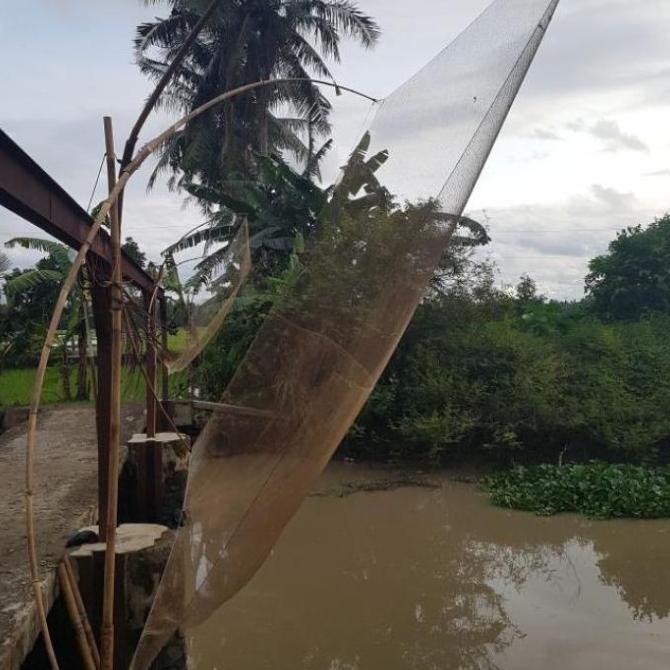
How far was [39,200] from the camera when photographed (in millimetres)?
2719

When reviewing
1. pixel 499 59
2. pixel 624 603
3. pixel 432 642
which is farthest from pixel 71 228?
pixel 624 603

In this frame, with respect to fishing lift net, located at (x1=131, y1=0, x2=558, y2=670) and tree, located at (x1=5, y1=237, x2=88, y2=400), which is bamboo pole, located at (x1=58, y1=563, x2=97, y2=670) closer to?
fishing lift net, located at (x1=131, y1=0, x2=558, y2=670)

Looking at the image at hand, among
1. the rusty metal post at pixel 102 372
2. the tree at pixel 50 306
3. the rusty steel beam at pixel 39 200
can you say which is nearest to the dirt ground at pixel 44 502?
the rusty metal post at pixel 102 372

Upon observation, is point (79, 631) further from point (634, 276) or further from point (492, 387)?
point (634, 276)

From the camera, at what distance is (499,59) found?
244 cm

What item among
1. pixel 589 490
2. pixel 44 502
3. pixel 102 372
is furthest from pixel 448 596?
pixel 102 372

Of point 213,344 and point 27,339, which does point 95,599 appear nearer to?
point 213,344

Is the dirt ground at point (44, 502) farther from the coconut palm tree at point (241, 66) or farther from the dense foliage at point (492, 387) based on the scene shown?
the coconut palm tree at point (241, 66)

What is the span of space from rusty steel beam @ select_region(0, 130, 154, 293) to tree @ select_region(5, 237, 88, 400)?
7775 mm

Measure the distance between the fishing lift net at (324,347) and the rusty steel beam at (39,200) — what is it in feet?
3.12

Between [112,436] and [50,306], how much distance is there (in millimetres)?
11809

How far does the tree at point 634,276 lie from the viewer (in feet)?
53.7

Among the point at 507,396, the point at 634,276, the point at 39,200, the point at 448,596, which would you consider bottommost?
the point at 448,596

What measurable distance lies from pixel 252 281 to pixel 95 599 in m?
7.88
